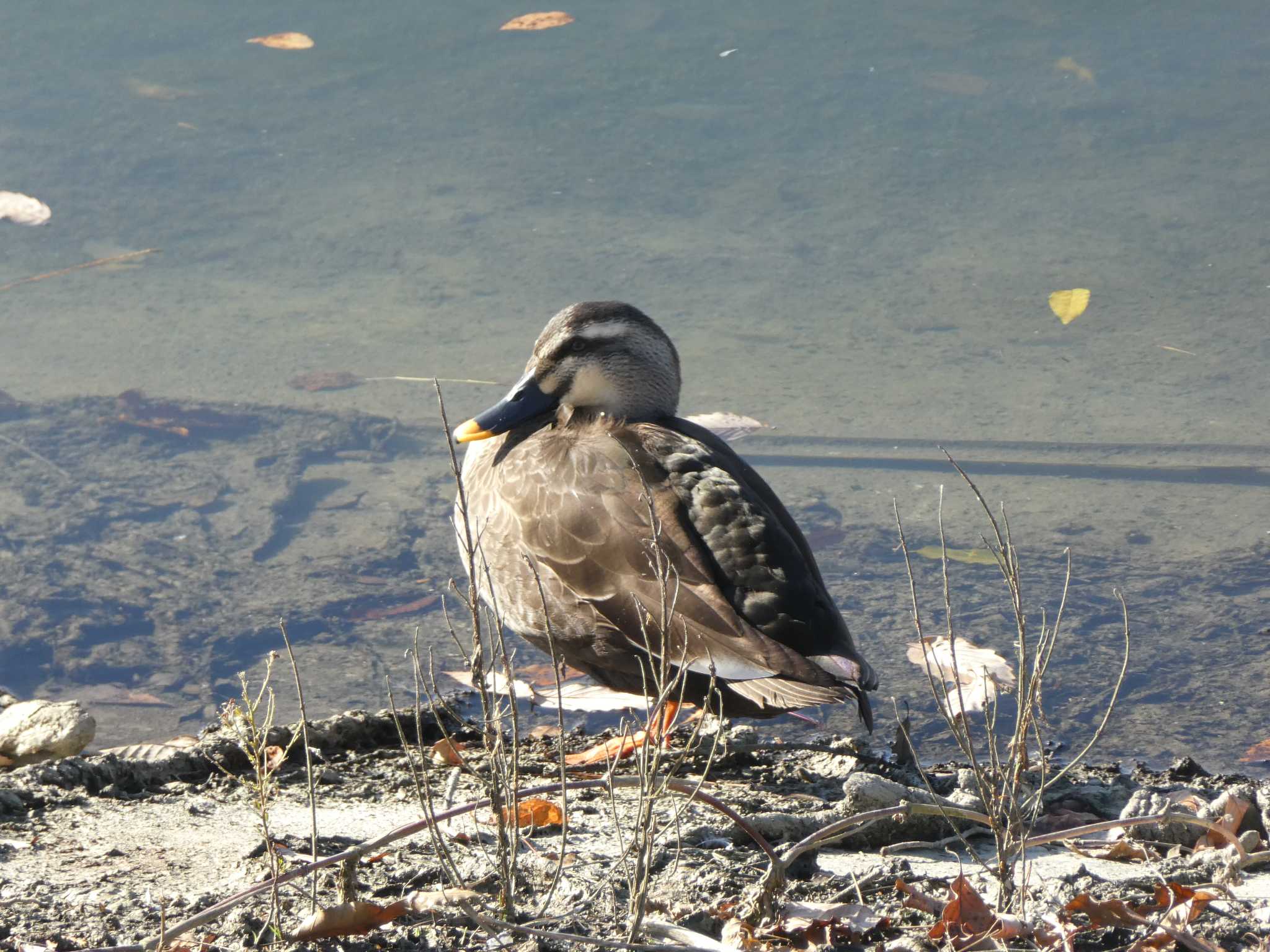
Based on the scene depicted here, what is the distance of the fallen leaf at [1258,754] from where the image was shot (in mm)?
4426

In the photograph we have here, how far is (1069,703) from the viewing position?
188 inches

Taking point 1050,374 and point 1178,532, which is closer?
point 1178,532

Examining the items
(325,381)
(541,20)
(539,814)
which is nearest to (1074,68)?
(541,20)

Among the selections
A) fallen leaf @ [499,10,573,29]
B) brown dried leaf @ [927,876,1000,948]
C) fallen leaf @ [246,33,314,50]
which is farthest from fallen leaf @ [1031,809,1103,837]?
fallen leaf @ [246,33,314,50]

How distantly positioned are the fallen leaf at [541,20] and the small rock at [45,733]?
8.88 m

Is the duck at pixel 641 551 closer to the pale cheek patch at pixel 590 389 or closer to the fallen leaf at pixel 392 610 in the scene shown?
the pale cheek patch at pixel 590 389

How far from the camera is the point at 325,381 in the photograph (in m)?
7.33

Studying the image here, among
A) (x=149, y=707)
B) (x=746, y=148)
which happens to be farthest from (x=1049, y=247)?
(x=149, y=707)

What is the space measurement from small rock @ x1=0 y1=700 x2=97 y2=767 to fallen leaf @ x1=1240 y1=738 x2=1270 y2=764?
3.60 meters

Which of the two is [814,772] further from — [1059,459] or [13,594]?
[13,594]

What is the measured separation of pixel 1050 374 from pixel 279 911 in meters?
5.74

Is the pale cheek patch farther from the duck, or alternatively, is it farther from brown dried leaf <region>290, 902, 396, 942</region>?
brown dried leaf <region>290, 902, 396, 942</region>

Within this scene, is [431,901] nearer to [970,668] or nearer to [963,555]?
[970,668]

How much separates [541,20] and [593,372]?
769cm
